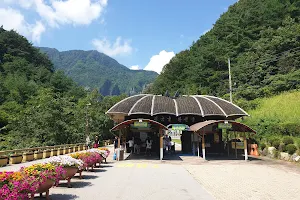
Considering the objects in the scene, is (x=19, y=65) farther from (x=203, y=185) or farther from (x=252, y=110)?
(x=203, y=185)

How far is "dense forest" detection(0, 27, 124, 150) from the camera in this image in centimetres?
3709

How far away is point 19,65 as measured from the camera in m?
72.4

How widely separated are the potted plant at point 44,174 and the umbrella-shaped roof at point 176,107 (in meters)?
15.5

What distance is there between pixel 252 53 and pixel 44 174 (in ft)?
152

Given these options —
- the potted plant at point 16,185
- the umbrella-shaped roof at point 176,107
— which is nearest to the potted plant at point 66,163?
the potted plant at point 16,185

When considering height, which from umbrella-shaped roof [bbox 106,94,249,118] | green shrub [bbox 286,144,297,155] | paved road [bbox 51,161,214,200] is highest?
umbrella-shaped roof [bbox 106,94,249,118]

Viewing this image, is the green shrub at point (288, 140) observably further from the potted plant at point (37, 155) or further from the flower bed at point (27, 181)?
the potted plant at point (37, 155)

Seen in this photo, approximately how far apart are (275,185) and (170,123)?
15033 mm

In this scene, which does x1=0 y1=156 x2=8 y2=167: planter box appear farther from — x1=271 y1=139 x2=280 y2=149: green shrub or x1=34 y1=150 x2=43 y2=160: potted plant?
x1=271 y1=139 x2=280 y2=149: green shrub

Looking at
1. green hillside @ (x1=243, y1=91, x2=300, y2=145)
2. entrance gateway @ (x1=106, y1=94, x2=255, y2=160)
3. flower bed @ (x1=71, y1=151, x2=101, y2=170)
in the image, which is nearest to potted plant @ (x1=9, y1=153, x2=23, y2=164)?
flower bed @ (x1=71, y1=151, x2=101, y2=170)

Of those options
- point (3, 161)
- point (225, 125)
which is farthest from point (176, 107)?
point (3, 161)

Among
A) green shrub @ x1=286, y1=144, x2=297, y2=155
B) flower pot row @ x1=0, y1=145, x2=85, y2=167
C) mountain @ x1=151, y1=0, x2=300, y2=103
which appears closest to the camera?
flower pot row @ x1=0, y1=145, x2=85, y2=167

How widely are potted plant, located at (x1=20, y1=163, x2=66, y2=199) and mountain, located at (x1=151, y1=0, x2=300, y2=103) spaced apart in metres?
35.8

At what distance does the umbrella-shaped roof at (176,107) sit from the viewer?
2425cm
